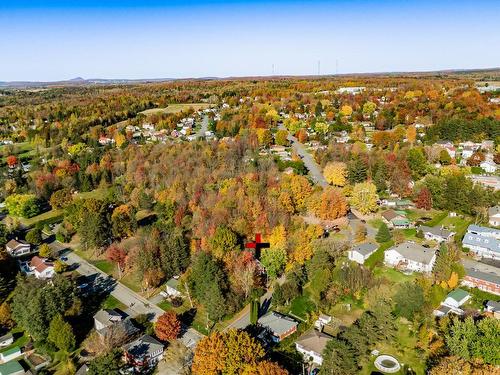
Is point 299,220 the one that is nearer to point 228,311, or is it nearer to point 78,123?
point 228,311

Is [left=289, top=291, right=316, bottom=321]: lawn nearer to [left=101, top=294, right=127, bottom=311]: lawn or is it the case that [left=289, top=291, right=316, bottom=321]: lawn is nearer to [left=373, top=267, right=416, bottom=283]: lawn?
[left=373, top=267, right=416, bottom=283]: lawn

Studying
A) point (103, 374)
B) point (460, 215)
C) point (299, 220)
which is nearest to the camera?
point (103, 374)

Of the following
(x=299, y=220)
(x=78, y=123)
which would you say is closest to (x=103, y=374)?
(x=299, y=220)

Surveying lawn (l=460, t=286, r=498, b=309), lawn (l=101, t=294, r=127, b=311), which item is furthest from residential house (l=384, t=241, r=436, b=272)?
lawn (l=101, t=294, r=127, b=311)

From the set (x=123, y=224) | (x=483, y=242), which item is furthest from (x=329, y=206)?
(x=123, y=224)

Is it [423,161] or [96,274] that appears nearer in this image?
[96,274]

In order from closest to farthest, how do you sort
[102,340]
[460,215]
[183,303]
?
[102,340] < [183,303] < [460,215]

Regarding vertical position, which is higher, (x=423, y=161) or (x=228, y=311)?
(x=423, y=161)
